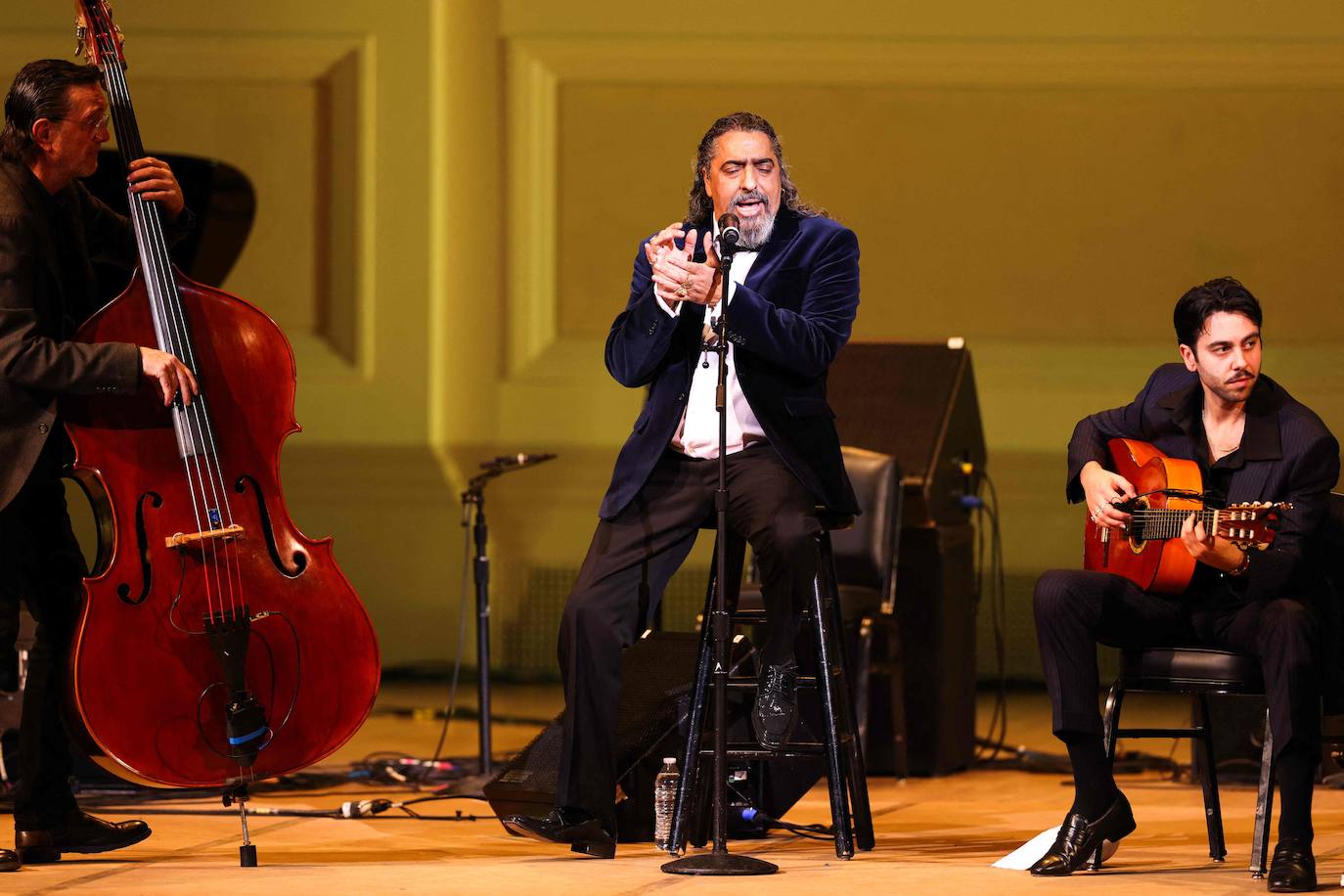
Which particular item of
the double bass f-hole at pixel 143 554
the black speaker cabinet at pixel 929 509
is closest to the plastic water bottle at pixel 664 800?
the double bass f-hole at pixel 143 554

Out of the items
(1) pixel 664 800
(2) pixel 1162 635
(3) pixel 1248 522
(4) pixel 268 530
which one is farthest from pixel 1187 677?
(4) pixel 268 530

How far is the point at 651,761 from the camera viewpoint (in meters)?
4.18

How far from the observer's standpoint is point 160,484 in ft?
11.9

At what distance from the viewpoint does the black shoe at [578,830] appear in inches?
150

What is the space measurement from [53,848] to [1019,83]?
175 inches

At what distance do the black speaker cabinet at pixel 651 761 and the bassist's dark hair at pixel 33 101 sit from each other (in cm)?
160

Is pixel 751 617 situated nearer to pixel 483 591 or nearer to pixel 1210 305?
pixel 1210 305

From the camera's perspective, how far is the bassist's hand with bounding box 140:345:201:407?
362cm

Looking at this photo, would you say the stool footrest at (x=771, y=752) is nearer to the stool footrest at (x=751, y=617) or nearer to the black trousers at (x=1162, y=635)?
the stool footrest at (x=751, y=617)

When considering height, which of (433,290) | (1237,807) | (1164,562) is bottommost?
(1237,807)

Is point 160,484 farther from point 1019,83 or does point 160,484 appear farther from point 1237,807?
point 1019,83

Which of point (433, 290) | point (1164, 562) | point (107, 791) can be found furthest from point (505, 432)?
point (1164, 562)

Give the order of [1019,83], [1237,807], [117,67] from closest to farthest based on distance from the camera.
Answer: [117,67], [1237,807], [1019,83]

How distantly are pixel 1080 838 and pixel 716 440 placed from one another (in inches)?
41.4
